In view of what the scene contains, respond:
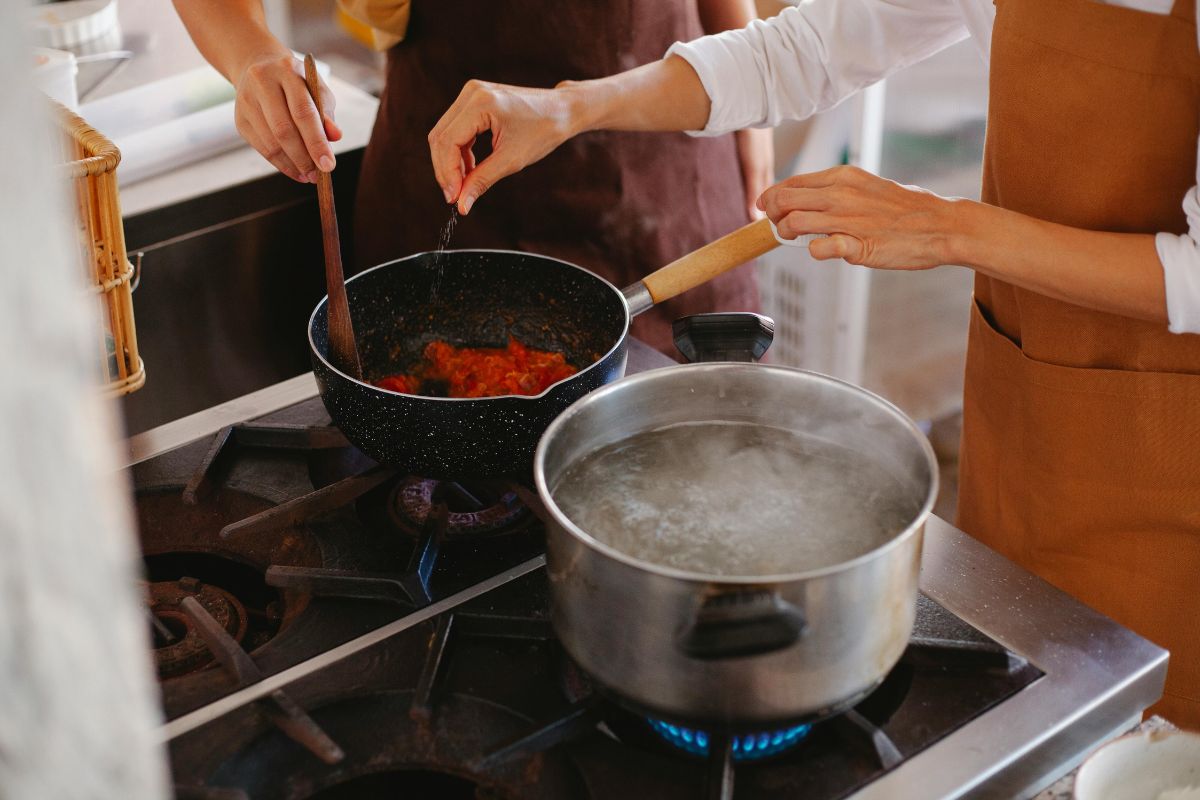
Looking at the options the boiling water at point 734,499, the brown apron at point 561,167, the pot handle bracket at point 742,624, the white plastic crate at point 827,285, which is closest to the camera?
the pot handle bracket at point 742,624

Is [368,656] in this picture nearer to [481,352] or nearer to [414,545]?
[414,545]

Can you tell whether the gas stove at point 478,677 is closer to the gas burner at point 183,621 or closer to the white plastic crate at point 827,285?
the gas burner at point 183,621

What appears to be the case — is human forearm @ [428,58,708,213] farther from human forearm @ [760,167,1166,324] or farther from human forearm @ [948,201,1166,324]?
human forearm @ [948,201,1166,324]

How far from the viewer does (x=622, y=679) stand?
2.50 ft

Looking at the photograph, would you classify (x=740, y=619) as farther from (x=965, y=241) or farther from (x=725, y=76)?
(x=725, y=76)

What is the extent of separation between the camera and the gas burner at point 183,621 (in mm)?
970

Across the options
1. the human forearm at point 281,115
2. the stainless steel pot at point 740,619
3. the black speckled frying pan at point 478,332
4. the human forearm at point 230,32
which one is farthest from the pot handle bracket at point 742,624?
the human forearm at point 230,32

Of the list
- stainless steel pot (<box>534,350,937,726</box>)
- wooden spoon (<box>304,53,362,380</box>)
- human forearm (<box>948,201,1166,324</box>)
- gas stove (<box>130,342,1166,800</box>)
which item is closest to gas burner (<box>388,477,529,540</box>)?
gas stove (<box>130,342,1166,800</box>)

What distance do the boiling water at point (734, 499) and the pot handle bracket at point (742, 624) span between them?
107mm

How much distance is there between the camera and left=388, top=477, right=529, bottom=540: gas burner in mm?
1094

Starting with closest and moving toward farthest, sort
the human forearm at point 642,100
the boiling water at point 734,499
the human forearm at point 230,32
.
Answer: the boiling water at point 734,499
the human forearm at point 642,100
the human forearm at point 230,32

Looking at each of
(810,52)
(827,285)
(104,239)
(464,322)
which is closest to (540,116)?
(464,322)

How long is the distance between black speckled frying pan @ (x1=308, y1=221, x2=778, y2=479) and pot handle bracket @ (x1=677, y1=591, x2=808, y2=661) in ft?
1.13

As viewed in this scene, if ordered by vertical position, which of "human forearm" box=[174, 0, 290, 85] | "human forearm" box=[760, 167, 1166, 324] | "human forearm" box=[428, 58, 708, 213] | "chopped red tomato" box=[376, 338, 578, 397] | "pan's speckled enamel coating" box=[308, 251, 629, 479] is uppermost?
"human forearm" box=[174, 0, 290, 85]
